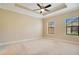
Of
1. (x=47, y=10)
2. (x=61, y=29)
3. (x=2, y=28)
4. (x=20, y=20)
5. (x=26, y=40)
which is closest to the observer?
(x=61, y=29)

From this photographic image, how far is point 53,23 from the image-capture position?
2561 millimetres

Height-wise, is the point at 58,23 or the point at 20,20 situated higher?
the point at 20,20

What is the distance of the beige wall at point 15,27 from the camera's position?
9.53 ft

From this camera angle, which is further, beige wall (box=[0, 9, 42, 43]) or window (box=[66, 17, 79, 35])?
beige wall (box=[0, 9, 42, 43])

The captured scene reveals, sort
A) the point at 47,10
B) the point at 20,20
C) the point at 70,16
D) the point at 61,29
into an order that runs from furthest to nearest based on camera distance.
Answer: the point at 20,20 → the point at 47,10 → the point at 61,29 → the point at 70,16

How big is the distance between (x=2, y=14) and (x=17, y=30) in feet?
2.69

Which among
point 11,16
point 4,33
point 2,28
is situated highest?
point 11,16

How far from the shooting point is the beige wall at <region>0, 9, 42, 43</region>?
9.53 feet

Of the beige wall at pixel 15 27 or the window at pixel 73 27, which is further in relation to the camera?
the beige wall at pixel 15 27

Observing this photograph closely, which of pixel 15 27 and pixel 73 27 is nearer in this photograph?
pixel 73 27

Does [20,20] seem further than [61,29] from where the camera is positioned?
Yes

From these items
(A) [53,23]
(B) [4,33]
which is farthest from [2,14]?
(A) [53,23]

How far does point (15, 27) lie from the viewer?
10.6 ft

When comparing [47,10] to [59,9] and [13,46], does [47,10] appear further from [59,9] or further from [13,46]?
[13,46]
